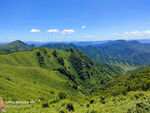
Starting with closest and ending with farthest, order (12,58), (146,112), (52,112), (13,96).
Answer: (146,112), (52,112), (13,96), (12,58)

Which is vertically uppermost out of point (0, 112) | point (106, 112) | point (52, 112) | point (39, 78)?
point (0, 112)

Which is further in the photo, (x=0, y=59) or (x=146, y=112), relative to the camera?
(x=0, y=59)

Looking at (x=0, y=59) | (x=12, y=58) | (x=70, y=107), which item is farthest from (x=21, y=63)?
(x=70, y=107)

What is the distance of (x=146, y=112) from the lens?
1447 centimetres

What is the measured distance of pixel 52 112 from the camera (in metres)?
22.0

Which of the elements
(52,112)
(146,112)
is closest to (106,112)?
(146,112)

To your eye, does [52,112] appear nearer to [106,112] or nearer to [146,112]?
[106,112]

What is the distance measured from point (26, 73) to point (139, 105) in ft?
333

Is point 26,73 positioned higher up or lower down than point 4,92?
lower down

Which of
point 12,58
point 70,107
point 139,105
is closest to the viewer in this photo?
point 139,105

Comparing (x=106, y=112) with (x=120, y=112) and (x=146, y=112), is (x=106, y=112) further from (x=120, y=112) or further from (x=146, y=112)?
(x=146, y=112)

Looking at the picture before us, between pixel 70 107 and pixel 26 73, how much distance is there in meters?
87.7

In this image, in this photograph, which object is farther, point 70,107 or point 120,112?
point 70,107

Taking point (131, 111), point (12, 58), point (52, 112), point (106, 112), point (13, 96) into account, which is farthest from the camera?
point (12, 58)
